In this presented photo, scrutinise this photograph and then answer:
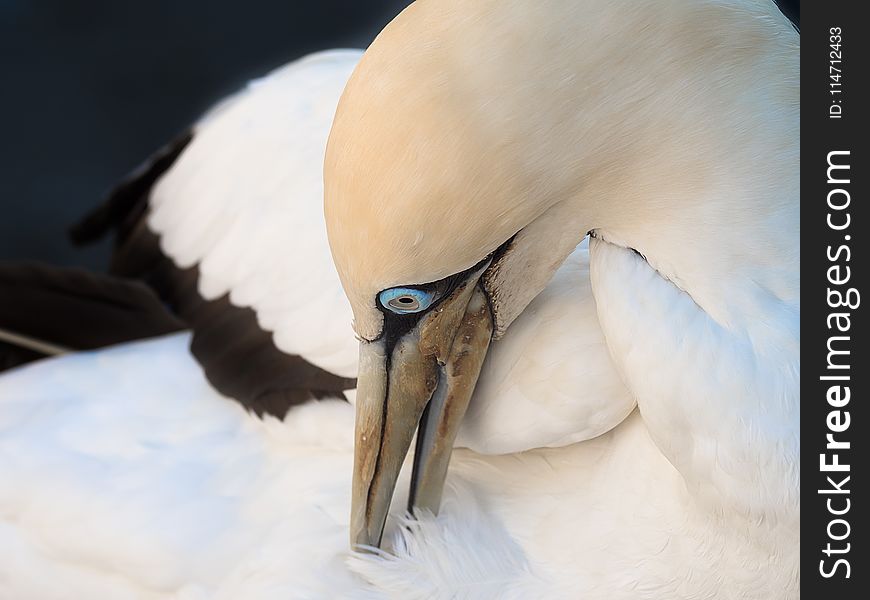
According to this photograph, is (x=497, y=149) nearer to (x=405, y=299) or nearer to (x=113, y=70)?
(x=405, y=299)

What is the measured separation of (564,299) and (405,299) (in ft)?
1.21

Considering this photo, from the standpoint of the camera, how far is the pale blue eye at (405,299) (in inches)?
65.6

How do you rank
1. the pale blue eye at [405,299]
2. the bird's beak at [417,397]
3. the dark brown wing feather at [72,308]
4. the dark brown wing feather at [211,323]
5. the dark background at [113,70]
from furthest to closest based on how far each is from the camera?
the dark background at [113,70]
the dark brown wing feather at [72,308]
the dark brown wing feather at [211,323]
the bird's beak at [417,397]
the pale blue eye at [405,299]

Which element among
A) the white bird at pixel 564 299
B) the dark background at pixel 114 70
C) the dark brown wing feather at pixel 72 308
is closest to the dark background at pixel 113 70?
the dark background at pixel 114 70

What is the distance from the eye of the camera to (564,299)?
1.96 metres

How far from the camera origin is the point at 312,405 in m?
2.27

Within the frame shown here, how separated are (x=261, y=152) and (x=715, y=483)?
4.30 ft

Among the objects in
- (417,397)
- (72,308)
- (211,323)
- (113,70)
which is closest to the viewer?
(417,397)

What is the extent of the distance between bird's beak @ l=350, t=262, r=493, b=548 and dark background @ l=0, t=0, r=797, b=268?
8.28 feet

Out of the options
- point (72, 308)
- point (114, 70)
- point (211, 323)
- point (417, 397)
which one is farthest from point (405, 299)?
point (114, 70)

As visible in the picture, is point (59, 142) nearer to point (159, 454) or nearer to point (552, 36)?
point (159, 454)

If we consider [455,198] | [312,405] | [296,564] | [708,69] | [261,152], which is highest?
[708,69]

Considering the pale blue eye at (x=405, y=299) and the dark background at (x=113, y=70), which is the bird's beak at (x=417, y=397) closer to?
the pale blue eye at (x=405, y=299)

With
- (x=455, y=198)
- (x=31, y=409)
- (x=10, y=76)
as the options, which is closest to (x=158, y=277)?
(x=31, y=409)
